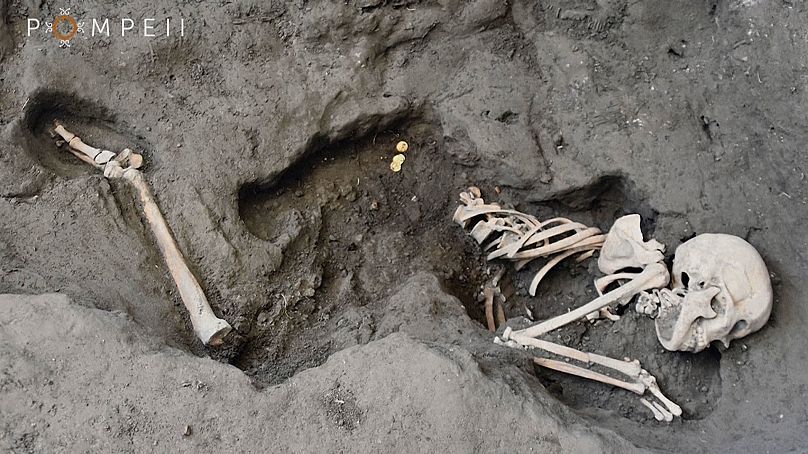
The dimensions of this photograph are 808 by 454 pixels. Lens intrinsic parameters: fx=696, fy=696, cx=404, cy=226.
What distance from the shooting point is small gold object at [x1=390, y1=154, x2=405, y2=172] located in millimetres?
3545

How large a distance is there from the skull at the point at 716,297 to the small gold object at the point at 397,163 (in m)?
1.44

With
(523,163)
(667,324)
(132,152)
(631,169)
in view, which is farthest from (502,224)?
(132,152)

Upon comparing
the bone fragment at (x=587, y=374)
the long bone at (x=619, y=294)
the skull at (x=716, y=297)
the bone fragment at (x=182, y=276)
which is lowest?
the bone fragment at (x=587, y=374)

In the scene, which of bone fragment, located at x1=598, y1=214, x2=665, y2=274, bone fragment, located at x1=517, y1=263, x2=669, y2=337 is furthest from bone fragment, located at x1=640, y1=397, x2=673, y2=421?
bone fragment, located at x1=598, y1=214, x2=665, y2=274

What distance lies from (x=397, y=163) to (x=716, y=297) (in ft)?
5.36

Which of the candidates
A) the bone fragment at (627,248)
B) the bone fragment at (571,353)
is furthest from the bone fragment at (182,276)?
the bone fragment at (627,248)

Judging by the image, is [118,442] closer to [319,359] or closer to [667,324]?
[319,359]

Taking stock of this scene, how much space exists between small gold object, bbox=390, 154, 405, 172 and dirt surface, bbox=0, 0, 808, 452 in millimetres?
26

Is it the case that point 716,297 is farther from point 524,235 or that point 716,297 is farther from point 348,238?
point 348,238

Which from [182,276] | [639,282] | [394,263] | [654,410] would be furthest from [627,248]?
[182,276]

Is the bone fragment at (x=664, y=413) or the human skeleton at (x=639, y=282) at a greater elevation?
the human skeleton at (x=639, y=282)

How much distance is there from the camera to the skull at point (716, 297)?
2.59 m

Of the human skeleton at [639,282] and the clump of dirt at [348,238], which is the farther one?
the clump of dirt at [348,238]

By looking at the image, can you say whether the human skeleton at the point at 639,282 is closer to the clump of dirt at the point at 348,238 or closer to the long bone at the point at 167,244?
the clump of dirt at the point at 348,238
